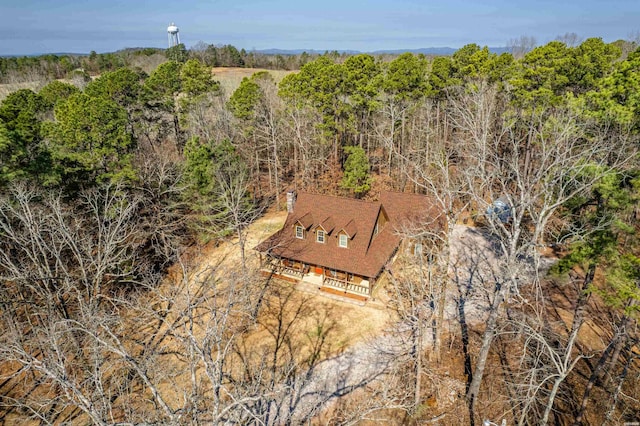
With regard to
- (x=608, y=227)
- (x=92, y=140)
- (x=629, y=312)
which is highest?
(x=92, y=140)

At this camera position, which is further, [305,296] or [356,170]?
[356,170]

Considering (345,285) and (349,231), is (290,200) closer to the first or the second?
(349,231)

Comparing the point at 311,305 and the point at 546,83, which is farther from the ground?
the point at 546,83

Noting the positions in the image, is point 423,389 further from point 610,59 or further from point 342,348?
point 610,59

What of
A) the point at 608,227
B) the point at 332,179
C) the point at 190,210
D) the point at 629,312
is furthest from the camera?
the point at 332,179

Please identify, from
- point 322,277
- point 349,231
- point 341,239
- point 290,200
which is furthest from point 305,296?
point 290,200

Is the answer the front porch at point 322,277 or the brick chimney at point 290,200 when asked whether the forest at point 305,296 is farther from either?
the brick chimney at point 290,200

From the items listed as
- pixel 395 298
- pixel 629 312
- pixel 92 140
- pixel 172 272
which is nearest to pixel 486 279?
pixel 395 298
